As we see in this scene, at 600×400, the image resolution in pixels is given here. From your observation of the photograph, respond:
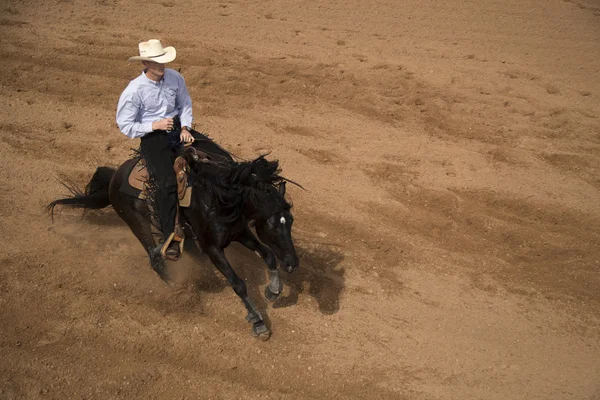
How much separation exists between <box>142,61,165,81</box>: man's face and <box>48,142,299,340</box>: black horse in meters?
0.93

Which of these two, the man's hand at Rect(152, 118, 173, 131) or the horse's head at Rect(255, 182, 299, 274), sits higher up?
the man's hand at Rect(152, 118, 173, 131)

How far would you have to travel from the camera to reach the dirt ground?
6.28 metres

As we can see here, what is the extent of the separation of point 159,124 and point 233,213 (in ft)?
4.26

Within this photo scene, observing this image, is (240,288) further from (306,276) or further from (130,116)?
(130,116)

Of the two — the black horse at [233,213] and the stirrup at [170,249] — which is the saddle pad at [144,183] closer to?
the black horse at [233,213]

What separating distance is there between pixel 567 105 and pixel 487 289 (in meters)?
5.76

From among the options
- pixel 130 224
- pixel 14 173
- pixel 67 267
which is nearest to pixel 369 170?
pixel 130 224

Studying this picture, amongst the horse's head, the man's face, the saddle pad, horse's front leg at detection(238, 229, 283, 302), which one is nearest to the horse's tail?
the saddle pad

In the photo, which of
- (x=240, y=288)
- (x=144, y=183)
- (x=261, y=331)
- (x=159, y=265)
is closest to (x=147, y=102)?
(x=144, y=183)

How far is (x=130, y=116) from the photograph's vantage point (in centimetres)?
637

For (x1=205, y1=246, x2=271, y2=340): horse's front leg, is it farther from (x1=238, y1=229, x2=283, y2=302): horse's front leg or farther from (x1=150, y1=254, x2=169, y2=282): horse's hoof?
(x1=150, y1=254, x2=169, y2=282): horse's hoof

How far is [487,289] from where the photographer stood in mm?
7402

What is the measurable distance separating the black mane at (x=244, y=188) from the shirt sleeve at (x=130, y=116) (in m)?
0.89

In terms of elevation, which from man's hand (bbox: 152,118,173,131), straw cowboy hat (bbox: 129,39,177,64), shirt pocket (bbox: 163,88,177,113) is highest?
straw cowboy hat (bbox: 129,39,177,64)
